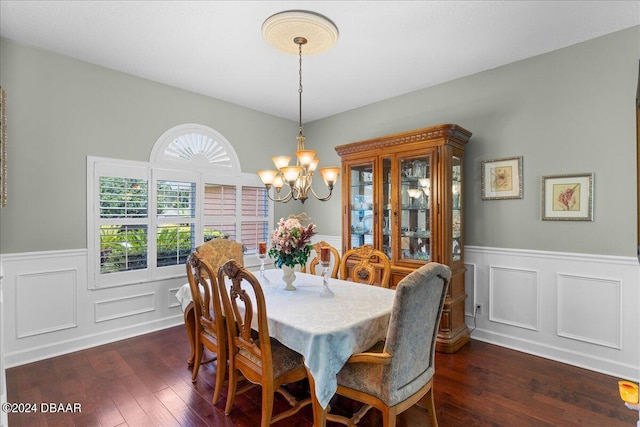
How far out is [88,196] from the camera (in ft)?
10.6

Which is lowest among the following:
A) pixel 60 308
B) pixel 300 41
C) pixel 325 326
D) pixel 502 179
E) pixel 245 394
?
pixel 245 394

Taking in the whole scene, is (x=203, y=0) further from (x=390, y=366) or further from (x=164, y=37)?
(x=390, y=366)

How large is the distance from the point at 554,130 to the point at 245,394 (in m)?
3.41

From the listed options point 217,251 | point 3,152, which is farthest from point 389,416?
point 3,152

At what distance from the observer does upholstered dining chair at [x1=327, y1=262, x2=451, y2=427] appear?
162cm

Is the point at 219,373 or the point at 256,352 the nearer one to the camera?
the point at 256,352

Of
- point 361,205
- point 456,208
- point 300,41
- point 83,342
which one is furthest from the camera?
point 361,205

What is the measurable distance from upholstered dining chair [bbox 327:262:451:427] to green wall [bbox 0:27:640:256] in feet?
6.37

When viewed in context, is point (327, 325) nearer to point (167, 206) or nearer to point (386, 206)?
point (386, 206)

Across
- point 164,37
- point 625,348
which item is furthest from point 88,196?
point 625,348

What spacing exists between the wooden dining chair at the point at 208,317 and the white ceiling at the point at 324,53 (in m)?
1.81

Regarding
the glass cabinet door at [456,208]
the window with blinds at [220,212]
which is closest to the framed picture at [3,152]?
the window with blinds at [220,212]

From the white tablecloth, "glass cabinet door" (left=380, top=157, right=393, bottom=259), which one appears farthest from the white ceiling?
the white tablecloth

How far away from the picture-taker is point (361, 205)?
12.9ft
